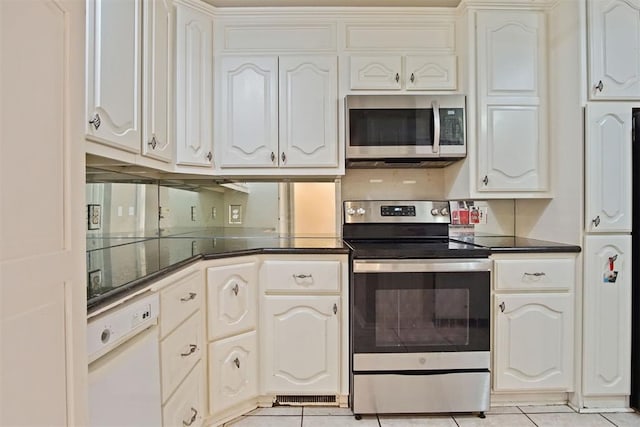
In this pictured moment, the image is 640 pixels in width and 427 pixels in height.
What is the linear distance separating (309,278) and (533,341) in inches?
47.0

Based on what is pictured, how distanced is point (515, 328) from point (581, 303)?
1.16 feet

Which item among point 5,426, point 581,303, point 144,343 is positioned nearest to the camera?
point 5,426

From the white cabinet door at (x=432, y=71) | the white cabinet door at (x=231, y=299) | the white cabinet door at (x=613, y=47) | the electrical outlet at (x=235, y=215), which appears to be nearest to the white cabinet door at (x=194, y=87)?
the electrical outlet at (x=235, y=215)

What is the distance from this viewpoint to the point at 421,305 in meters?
1.91

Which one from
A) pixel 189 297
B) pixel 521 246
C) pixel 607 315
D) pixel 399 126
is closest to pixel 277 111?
pixel 399 126

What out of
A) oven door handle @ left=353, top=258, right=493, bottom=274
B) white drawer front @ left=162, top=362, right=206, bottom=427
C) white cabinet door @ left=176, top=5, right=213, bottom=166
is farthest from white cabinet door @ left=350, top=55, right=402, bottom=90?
white drawer front @ left=162, top=362, right=206, bottom=427

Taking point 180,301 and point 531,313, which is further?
point 531,313

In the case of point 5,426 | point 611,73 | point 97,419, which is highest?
point 611,73

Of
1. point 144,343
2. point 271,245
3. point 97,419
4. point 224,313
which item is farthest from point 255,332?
point 97,419

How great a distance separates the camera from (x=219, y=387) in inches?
71.7

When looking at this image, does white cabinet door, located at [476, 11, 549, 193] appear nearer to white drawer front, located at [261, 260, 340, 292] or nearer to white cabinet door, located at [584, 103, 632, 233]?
white cabinet door, located at [584, 103, 632, 233]

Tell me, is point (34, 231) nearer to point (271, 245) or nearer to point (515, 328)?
point (271, 245)

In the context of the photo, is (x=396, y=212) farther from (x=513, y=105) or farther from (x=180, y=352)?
(x=180, y=352)

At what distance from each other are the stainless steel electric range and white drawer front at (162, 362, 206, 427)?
0.74 meters
